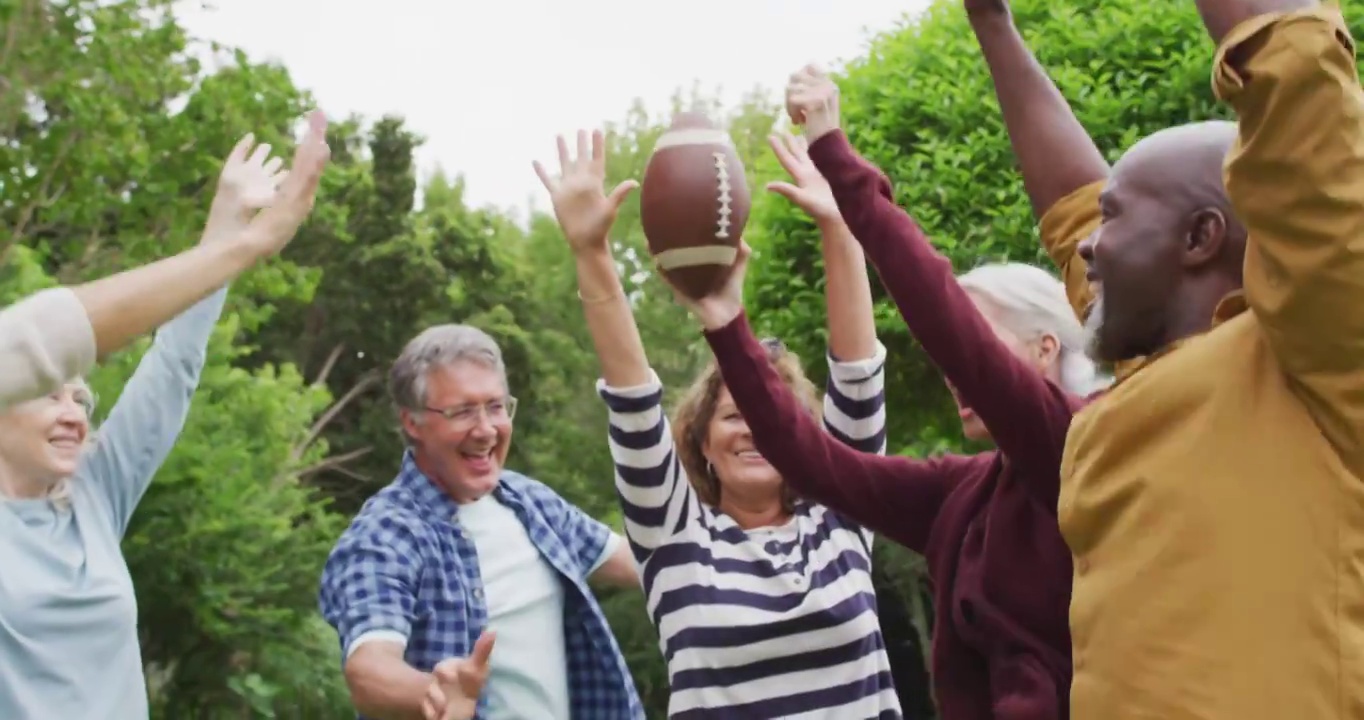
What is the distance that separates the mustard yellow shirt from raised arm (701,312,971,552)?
0.83 meters

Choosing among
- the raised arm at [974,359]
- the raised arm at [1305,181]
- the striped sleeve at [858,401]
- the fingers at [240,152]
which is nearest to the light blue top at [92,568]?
the fingers at [240,152]

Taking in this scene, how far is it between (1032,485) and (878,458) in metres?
0.47

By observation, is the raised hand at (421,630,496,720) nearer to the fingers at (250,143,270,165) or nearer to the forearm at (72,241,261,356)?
the forearm at (72,241,261,356)

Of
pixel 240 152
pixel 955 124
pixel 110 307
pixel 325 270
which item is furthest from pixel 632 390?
pixel 325 270

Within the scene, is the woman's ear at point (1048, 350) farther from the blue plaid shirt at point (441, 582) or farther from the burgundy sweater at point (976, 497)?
the blue plaid shirt at point (441, 582)

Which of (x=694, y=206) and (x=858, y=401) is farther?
(x=858, y=401)

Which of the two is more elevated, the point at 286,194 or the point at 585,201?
the point at 286,194

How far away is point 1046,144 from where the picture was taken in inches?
111

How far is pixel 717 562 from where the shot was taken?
3.44 m

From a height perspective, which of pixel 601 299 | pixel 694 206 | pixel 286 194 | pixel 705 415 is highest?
pixel 286 194

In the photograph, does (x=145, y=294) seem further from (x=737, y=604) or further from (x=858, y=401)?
(x=858, y=401)

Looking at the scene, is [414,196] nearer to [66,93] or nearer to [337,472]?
[337,472]

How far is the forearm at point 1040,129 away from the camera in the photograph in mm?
2803

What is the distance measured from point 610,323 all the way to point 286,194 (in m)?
0.70
